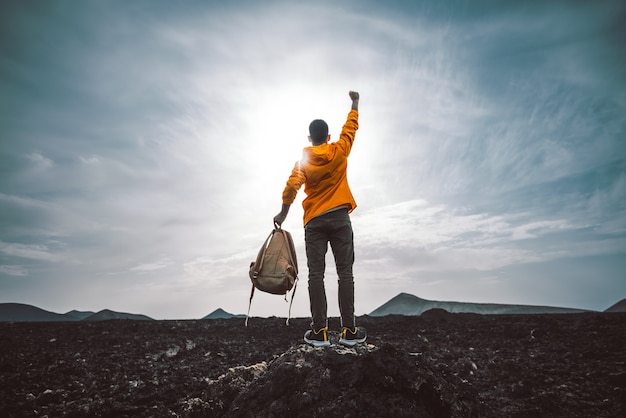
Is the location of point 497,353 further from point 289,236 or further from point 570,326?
point 289,236

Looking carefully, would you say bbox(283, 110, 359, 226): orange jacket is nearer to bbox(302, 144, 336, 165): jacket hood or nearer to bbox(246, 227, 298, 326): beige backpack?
bbox(302, 144, 336, 165): jacket hood

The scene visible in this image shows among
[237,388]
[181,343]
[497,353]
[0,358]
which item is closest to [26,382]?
[0,358]

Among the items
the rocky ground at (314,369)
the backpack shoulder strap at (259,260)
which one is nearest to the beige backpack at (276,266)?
the backpack shoulder strap at (259,260)

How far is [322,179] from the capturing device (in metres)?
4.10

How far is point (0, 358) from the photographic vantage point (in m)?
8.77

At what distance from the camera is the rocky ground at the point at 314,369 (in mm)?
3775

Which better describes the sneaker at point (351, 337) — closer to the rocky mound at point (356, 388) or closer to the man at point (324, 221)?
the man at point (324, 221)

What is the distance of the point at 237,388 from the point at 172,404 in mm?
2609

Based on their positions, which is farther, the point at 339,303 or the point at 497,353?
the point at 497,353

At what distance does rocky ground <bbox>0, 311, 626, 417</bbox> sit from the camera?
3775mm

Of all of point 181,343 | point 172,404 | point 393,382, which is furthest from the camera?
point 181,343

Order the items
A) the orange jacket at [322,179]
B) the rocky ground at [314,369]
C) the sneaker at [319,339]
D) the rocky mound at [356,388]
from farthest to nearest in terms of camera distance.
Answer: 1. the orange jacket at [322,179]
2. the sneaker at [319,339]
3. the rocky ground at [314,369]
4. the rocky mound at [356,388]

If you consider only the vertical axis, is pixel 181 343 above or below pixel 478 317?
below

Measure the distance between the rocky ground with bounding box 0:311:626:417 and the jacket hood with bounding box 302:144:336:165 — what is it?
209 cm
